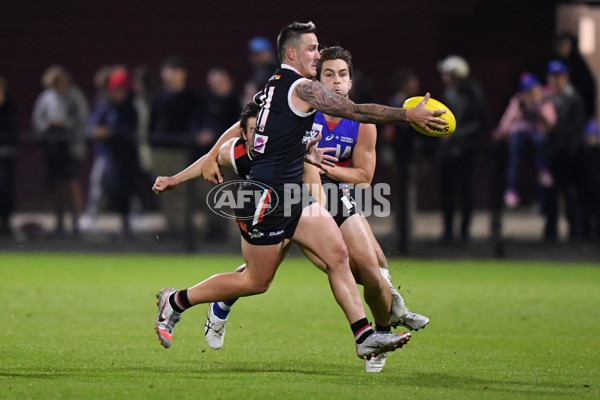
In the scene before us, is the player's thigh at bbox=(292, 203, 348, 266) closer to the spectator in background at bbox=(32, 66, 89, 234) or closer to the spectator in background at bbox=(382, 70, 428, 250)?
the spectator in background at bbox=(382, 70, 428, 250)

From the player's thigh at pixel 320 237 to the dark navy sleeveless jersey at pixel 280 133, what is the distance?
275mm

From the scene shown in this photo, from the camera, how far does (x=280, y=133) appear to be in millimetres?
7469

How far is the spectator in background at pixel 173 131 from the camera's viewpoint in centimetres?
1611

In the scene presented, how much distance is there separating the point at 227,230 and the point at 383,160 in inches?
95.7

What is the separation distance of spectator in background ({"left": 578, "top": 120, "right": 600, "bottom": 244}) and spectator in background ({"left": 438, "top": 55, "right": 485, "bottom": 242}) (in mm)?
1425

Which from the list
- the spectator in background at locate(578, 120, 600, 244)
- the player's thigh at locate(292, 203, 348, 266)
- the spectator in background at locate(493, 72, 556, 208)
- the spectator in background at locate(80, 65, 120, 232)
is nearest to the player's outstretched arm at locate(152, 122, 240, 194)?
the player's thigh at locate(292, 203, 348, 266)

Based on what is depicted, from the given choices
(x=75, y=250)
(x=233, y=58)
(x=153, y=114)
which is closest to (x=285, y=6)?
(x=233, y=58)

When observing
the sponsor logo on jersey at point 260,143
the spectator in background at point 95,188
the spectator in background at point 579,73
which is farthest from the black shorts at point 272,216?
the spectator in background at point 579,73

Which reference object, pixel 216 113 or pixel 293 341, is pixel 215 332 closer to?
pixel 293 341

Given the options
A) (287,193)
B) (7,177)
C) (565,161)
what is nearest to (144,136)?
(7,177)

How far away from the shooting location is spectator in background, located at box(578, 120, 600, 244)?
15.3 m

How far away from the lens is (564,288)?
508 inches

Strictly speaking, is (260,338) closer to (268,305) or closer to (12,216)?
(268,305)

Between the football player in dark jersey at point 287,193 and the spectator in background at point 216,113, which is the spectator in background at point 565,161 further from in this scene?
the football player in dark jersey at point 287,193
